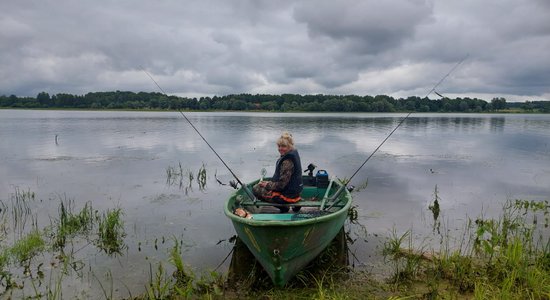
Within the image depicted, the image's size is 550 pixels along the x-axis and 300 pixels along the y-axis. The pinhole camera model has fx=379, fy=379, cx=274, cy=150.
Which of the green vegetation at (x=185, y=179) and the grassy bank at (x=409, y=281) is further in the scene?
the green vegetation at (x=185, y=179)

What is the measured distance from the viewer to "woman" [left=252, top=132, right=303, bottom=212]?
293 inches

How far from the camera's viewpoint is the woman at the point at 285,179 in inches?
293

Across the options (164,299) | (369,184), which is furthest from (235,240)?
(369,184)

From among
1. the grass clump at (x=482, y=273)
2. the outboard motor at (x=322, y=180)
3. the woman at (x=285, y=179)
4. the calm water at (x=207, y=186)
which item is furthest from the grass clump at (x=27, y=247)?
the grass clump at (x=482, y=273)

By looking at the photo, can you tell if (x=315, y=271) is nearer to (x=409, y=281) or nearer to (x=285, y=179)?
(x=409, y=281)

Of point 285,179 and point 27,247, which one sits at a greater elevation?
point 285,179

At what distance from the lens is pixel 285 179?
762cm

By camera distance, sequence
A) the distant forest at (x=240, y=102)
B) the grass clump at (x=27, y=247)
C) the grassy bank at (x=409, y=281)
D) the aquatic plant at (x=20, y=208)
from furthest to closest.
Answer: the distant forest at (x=240, y=102) → the aquatic plant at (x=20, y=208) → the grass clump at (x=27, y=247) → the grassy bank at (x=409, y=281)

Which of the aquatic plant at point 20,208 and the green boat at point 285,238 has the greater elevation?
the green boat at point 285,238

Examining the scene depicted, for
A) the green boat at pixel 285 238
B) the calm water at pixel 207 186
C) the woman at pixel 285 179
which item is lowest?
the calm water at pixel 207 186

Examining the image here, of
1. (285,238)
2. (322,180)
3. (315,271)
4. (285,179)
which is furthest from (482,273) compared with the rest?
(322,180)

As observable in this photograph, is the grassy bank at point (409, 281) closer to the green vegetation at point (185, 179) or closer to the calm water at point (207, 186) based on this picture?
the calm water at point (207, 186)

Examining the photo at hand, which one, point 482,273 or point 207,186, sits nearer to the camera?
point 482,273

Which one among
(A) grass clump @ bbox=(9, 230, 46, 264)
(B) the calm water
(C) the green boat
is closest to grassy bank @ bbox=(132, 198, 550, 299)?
(C) the green boat
